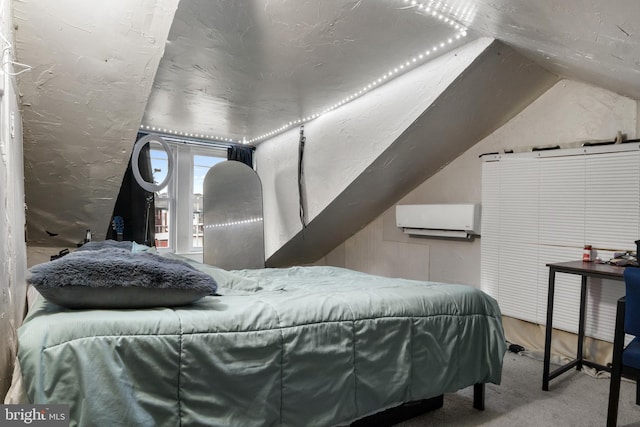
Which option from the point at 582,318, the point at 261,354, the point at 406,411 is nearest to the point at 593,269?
the point at 582,318

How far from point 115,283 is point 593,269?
247 centimetres

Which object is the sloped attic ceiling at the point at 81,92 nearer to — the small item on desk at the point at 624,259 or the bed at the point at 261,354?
the bed at the point at 261,354

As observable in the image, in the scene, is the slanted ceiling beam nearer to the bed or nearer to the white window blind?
the white window blind

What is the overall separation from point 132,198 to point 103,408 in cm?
321

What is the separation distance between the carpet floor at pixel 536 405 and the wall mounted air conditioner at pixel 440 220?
1.24 m

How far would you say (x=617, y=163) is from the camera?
2.47 metres

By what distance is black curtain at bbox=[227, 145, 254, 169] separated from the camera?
457 centimetres

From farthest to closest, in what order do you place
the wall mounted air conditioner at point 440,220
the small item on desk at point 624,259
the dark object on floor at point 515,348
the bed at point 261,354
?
the wall mounted air conditioner at point 440,220
the dark object on floor at point 515,348
the small item on desk at point 624,259
the bed at point 261,354

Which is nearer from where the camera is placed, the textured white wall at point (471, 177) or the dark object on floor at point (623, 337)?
the dark object on floor at point (623, 337)

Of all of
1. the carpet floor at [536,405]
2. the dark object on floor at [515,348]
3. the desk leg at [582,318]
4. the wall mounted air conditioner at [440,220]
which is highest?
the wall mounted air conditioner at [440,220]

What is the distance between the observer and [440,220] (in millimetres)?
3430

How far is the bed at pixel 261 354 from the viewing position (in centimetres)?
105

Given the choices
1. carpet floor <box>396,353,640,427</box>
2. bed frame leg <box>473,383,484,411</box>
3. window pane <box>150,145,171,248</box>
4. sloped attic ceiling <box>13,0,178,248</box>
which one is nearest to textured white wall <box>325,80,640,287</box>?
carpet floor <box>396,353,640,427</box>

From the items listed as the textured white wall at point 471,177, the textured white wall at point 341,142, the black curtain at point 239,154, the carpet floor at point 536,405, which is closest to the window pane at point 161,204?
the black curtain at point 239,154
